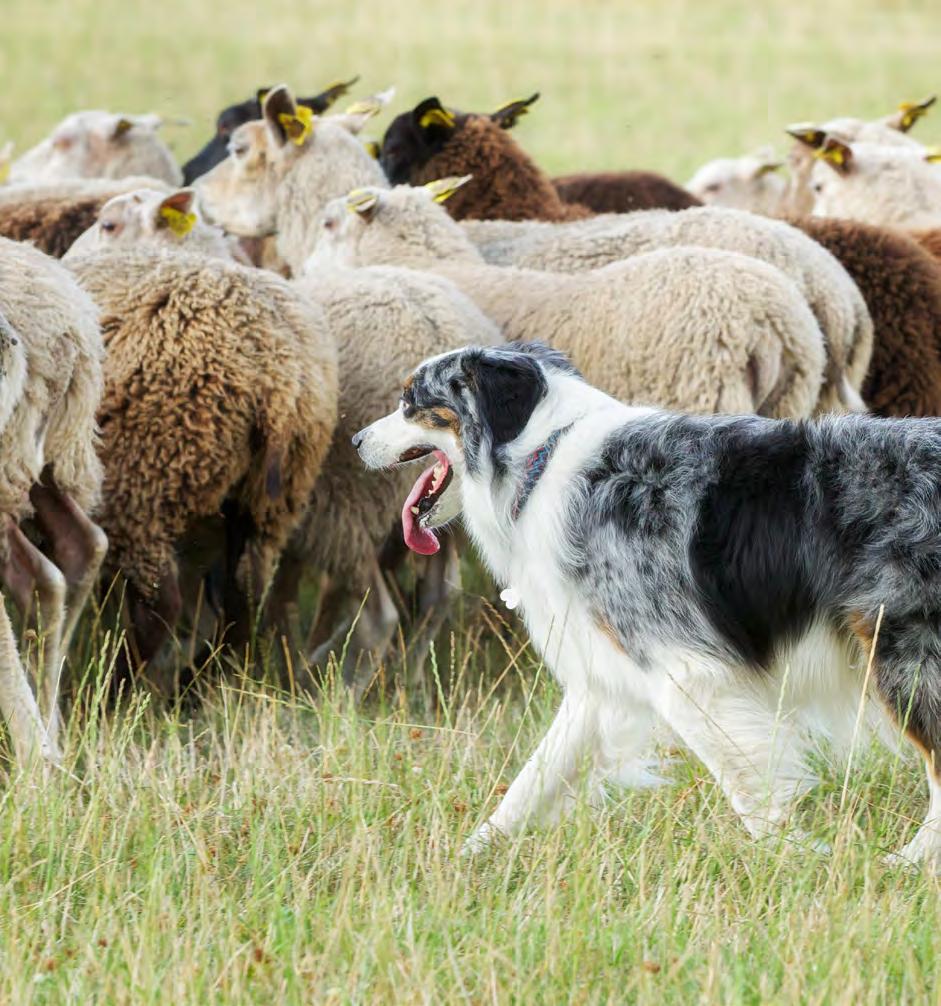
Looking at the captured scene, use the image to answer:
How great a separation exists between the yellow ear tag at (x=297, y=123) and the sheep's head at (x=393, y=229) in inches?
25.7

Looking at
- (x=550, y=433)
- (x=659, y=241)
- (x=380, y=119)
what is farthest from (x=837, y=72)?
(x=550, y=433)

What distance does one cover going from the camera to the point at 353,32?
1065 inches

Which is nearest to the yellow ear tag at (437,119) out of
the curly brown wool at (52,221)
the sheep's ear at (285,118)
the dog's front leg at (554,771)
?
the sheep's ear at (285,118)

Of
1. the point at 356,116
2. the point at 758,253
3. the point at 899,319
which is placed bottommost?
the point at 899,319

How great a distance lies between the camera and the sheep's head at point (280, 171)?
25.1ft

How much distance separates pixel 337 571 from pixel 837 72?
20.5 meters

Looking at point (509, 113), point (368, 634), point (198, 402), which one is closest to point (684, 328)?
point (368, 634)

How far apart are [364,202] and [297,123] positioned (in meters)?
0.93

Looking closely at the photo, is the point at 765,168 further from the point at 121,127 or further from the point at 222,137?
the point at 121,127

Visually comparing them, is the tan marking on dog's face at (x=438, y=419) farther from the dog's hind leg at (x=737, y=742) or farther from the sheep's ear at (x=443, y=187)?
the sheep's ear at (x=443, y=187)

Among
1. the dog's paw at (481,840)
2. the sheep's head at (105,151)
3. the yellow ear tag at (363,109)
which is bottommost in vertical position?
the dog's paw at (481,840)

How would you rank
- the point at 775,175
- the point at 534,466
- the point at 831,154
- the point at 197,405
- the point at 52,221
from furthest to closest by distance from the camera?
the point at 775,175 < the point at 831,154 < the point at 52,221 < the point at 197,405 < the point at 534,466

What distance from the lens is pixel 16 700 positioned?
14.2 feet

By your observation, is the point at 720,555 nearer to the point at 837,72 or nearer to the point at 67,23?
the point at 837,72
